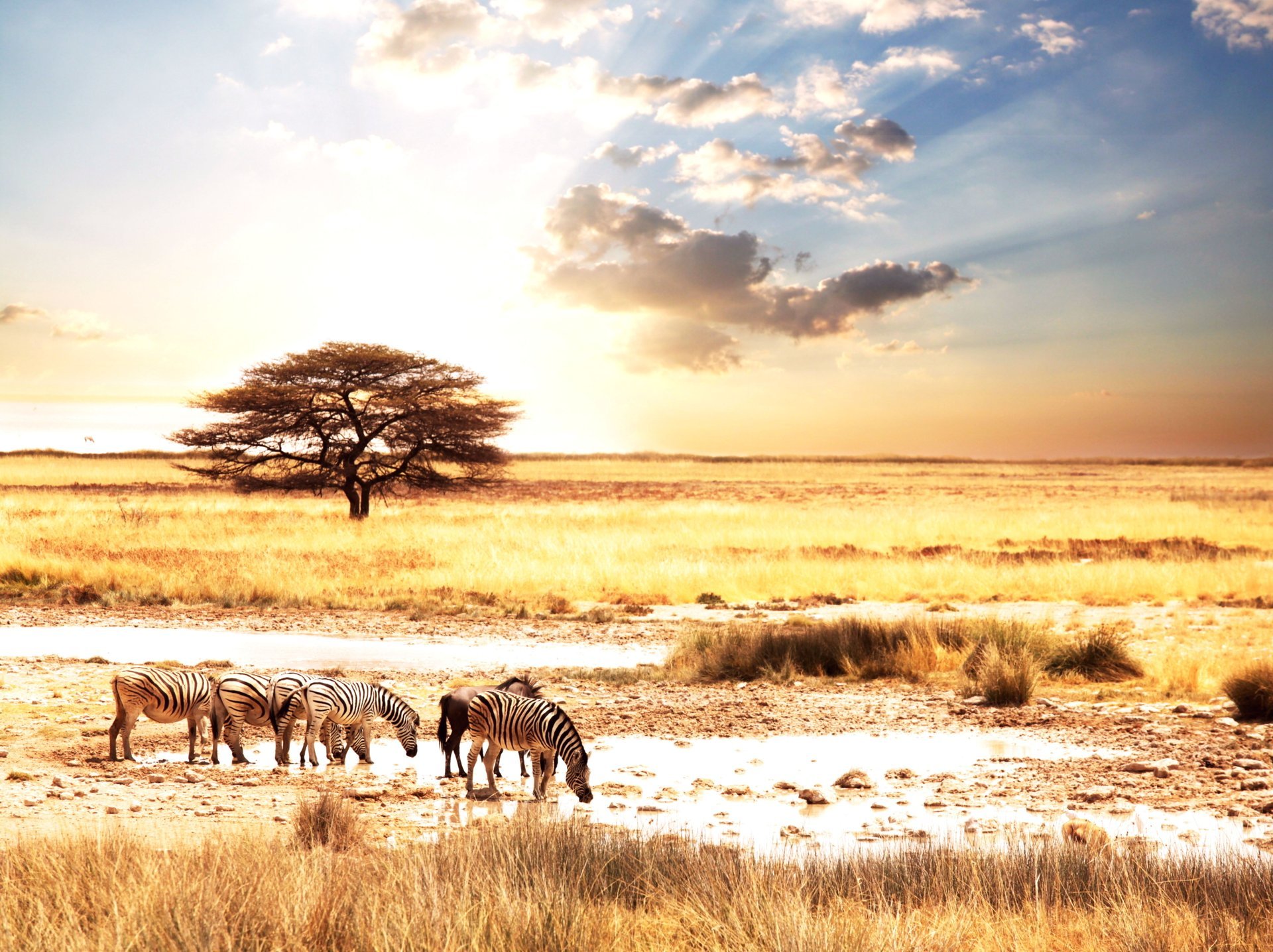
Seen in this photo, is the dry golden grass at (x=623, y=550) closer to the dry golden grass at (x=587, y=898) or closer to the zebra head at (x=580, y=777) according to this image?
the zebra head at (x=580, y=777)

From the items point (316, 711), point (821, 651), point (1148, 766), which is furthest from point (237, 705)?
point (821, 651)

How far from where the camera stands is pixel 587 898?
18.2 ft

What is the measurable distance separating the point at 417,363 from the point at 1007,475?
9726 centimetres

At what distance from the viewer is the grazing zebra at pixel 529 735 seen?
7.80 m

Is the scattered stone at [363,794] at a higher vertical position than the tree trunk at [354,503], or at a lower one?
lower

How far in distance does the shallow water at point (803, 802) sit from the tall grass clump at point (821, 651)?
3932mm

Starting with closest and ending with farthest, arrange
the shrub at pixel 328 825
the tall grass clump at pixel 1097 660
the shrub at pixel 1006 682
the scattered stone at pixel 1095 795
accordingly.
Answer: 1. the shrub at pixel 328 825
2. the scattered stone at pixel 1095 795
3. the shrub at pixel 1006 682
4. the tall grass clump at pixel 1097 660

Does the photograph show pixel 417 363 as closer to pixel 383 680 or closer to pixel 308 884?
pixel 383 680

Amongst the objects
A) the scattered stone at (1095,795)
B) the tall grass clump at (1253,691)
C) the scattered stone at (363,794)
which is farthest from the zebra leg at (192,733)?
the tall grass clump at (1253,691)


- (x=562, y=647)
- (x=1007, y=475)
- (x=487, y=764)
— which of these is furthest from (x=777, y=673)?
(x=1007, y=475)

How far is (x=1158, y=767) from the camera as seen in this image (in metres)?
9.53

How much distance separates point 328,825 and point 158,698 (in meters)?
3.04

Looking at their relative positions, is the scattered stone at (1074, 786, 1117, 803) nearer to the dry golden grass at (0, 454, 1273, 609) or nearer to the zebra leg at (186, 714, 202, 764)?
the zebra leg at (186, 714, 202, 764)

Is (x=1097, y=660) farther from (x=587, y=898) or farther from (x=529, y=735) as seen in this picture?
(x=587, y=898)
